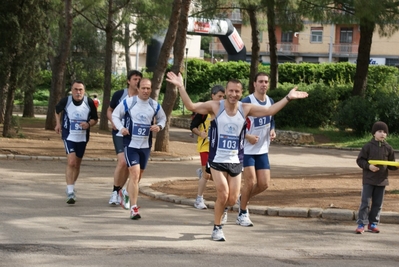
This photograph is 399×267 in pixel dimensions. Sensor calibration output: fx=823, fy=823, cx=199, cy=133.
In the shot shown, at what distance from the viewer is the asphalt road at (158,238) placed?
768cm

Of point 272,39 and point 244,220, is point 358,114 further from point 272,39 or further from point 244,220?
point 244,220

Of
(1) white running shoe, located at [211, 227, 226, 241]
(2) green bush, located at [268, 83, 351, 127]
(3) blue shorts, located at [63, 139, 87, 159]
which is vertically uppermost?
(3) blue shorts, located at [63, 139, 87, 159]

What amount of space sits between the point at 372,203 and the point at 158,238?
273 cm

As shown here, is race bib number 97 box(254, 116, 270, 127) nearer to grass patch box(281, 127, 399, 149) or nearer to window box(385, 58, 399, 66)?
grass patch box(281, 127, 399, 149)

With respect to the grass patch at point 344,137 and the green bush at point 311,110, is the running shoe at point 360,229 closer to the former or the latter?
the grass patch at point 344,137

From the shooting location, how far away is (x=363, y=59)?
30.2m

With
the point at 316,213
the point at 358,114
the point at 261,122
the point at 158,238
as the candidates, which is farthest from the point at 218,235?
the point at 358,114

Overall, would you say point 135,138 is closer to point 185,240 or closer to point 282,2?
point 185,240

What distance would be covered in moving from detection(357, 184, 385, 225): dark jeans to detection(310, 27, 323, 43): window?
67.3 m

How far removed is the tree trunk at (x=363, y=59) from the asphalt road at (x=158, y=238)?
18199 millimetres

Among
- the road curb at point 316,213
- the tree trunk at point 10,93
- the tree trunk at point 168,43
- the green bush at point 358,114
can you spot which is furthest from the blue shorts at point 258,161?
the green bush at point 358,114

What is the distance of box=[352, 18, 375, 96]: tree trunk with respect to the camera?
29.2 m

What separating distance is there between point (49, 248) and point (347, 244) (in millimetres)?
3170

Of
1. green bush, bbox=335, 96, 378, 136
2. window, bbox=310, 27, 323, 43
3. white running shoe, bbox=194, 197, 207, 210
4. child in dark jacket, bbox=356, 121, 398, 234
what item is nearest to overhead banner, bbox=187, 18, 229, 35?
green bush, bbox=335, 96, 378, 136
